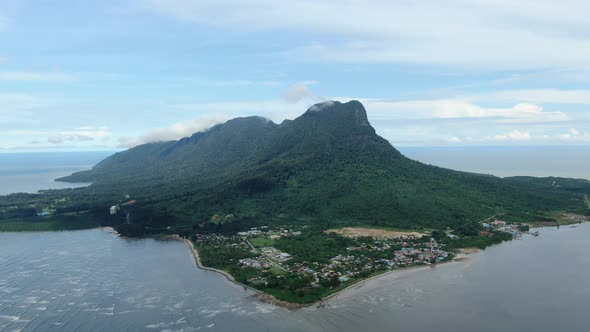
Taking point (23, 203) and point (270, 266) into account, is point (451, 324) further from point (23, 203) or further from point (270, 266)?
point (23, 203)

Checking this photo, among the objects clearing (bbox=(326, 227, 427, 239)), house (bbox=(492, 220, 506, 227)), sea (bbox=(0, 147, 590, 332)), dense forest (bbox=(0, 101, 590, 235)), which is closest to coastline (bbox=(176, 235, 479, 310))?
sea (bbox=(0, 147, 590, 332))

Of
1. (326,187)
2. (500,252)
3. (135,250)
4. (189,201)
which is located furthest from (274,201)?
(500,252)

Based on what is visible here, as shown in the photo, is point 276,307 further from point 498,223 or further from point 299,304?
point 498,223

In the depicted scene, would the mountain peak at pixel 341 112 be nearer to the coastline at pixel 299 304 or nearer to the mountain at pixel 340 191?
the mountain at pixel 340 191

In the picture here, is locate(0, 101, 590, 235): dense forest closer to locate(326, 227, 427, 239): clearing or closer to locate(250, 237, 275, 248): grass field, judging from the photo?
locate(326, 227, 427, 239): clearing

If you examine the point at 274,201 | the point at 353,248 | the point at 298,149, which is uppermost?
the point at 298,149

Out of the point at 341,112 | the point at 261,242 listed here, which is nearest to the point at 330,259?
the point at 261,242
